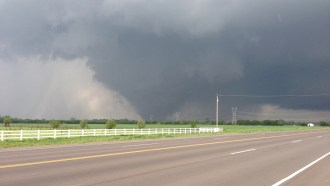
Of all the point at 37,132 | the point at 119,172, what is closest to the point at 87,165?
the point at 119,172

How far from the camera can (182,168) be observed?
13961 millimetres

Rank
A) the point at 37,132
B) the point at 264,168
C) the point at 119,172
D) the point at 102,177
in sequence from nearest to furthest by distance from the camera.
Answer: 1. the point at 102,177
2. the point at 119,172
3. the point at 264,168
4. the point at 37,132

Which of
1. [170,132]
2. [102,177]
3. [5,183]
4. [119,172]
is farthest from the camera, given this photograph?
[170,132]

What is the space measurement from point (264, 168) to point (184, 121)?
599 ft

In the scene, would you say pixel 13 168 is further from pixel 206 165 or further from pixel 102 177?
pixel 206 165

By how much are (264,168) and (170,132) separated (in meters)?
44.8

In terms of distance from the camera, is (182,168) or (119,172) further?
(182,168)

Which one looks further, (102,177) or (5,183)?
(102,177)

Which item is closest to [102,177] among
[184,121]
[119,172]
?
[119,172]

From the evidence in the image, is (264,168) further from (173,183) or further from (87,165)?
(87,165)

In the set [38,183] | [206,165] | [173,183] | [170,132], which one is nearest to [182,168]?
[206,165]

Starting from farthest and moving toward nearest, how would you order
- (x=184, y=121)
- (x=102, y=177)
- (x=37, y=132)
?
(x=184, y=121), (x=37, y=132), (x=102, y=177)

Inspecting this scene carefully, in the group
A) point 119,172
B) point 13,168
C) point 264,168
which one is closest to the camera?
point 119,172

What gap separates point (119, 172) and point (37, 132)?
1059 inches
